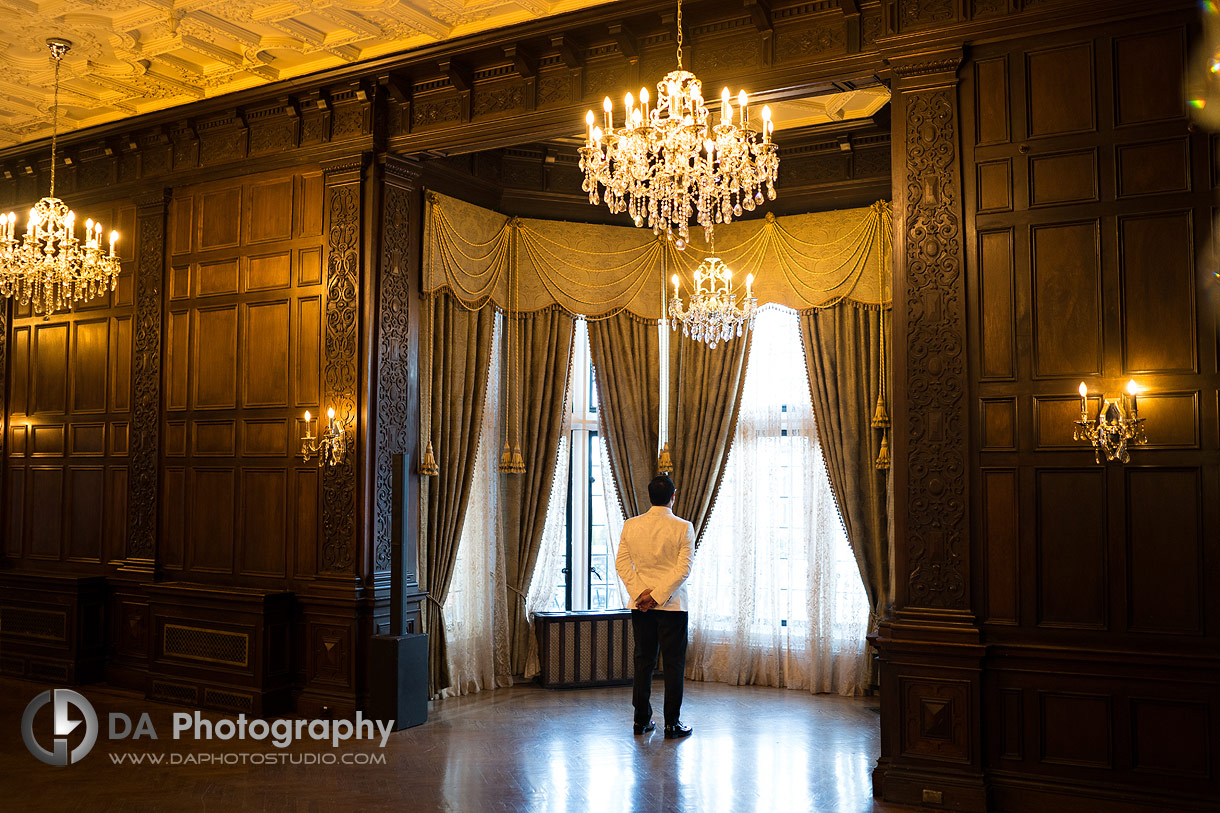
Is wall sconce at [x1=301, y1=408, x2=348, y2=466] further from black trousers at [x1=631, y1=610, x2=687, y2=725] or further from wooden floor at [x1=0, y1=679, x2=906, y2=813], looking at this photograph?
black trousers at [x1=631, y1=610, x2=687, y2=725]

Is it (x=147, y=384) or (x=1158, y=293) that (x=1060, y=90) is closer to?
(x=1158, y=293)

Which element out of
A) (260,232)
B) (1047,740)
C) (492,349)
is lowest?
(1047,740)

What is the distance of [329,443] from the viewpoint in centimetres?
747

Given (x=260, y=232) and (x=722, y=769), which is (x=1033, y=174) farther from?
(x=260, y=232)

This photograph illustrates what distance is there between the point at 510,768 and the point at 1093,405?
3.94 m

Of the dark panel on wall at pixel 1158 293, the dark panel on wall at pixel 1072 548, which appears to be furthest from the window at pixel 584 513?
the dark panel on wall at pixel 1158 293

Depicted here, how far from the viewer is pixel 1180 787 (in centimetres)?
491

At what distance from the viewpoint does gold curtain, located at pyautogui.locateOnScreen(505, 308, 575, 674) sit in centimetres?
894

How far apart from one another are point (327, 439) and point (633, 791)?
348cm

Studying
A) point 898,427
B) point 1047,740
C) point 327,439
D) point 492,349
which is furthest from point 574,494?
point 1047,740

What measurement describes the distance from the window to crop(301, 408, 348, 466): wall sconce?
95.7 inches

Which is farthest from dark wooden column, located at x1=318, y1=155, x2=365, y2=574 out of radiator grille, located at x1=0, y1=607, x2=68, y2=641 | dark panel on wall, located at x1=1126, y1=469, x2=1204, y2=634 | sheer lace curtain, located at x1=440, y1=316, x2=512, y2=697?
dark panel on wall, located at x1=1126, y1=469, x2=1204, y2=634

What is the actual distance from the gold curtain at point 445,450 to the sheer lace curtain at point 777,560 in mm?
2279

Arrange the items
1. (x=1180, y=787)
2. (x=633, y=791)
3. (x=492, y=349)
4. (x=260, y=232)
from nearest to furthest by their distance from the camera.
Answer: (x=1180, y=787)
(x=633, y=791)
(x=260, y=232)
(x=492, y=349)
